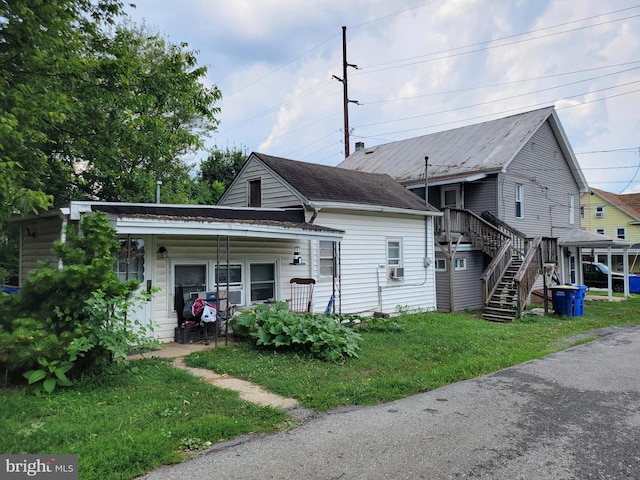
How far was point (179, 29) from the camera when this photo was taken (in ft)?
39.0

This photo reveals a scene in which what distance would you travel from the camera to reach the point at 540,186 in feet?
64.8

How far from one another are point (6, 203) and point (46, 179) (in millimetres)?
7536

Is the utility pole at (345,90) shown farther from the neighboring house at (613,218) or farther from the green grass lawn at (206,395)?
the neighboring house at (613,218)

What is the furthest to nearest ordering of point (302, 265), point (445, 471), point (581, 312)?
point (581, 312)
point (302, 265)
point (445, 471)

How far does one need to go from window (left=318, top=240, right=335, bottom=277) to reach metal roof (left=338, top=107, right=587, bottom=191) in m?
8.42

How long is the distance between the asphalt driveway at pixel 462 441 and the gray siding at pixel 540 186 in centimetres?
1269

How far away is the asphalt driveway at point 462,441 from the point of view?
11.7 ft

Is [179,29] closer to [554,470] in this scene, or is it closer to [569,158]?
[554,470]

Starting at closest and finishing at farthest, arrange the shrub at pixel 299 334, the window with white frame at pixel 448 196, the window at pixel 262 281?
the shrub at pixel 299 334
the window at pixel 262 281
the window with white frame at pixel 448 196

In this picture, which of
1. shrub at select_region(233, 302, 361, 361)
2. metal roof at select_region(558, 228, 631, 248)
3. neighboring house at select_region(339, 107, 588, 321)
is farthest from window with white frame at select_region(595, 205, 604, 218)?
shrub at select_region(233, 302, 361, 361)

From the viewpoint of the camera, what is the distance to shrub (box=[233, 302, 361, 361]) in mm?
7355

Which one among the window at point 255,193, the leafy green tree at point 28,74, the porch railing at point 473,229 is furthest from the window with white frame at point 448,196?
the leafy green tree at point 28,74

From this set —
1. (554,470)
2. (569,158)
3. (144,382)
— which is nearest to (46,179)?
(144,382)

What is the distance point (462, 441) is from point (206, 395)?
3.04 m
